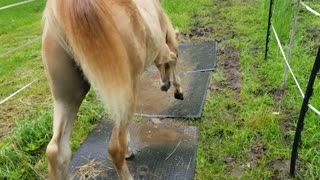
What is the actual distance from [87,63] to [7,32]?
5.70m

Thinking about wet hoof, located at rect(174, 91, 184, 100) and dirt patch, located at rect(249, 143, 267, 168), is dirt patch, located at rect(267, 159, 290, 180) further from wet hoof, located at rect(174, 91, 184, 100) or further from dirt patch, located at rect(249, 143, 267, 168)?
wet hoof, located at rect(174, 91, 184, 100)

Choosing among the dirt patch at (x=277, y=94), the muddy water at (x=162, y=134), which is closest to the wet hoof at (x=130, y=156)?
the muddy water at (x=162, y=134)

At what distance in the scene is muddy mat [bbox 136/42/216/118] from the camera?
11.6 ft

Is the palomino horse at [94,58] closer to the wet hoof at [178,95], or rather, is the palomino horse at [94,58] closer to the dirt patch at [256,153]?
the dirt patch at [256,153]

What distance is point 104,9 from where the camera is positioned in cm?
173

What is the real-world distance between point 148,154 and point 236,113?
0.96 metres

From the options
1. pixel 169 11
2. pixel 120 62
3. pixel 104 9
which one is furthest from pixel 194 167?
pixel 169 11

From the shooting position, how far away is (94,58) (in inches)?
65.4

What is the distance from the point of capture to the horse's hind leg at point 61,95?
1926 mm

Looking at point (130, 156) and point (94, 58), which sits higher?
point (94, 58)

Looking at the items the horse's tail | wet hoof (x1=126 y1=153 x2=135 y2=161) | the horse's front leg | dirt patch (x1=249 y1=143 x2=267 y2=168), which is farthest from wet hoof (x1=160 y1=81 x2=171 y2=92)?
the horse's tail

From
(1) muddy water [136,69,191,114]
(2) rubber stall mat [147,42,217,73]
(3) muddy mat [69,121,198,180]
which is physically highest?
(3) muddy mat [69,121,198,180]

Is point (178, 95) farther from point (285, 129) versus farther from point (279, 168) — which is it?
point (279, 168)

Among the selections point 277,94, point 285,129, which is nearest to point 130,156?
point 285,129
